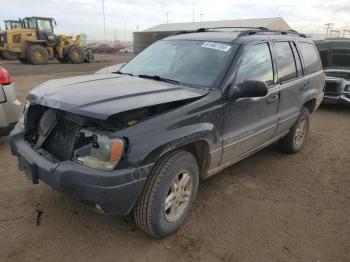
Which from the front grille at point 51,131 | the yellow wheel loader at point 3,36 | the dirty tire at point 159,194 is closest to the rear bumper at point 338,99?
the dirty tire at point 159,194

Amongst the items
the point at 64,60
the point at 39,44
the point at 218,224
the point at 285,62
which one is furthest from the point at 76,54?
the point at 218,224

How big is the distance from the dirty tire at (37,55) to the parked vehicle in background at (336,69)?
55.1 feet

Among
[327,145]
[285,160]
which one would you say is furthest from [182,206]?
[327,145]

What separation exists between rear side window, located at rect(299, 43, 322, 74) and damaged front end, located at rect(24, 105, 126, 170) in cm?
361

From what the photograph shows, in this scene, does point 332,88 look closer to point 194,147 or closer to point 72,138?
point 194,147

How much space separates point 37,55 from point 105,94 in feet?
66.6

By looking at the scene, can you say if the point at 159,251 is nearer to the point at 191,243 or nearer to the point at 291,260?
the point at 191,243

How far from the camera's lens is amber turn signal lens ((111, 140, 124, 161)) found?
8.38ft

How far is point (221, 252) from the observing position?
9.73 ft

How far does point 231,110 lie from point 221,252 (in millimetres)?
1345

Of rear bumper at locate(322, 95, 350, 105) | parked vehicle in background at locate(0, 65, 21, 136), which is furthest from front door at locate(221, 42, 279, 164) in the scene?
rear bumper at locate(322, 95, 350, 105)

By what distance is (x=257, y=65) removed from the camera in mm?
3969

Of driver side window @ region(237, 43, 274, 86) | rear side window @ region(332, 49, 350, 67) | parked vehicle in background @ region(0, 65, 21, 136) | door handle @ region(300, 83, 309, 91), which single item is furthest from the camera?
rear side window @ region(332, 49, 350, 67)

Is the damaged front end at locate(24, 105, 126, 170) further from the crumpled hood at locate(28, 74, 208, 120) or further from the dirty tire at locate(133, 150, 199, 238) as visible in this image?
the dirty tire at locate(133, 150, 199, 238)
